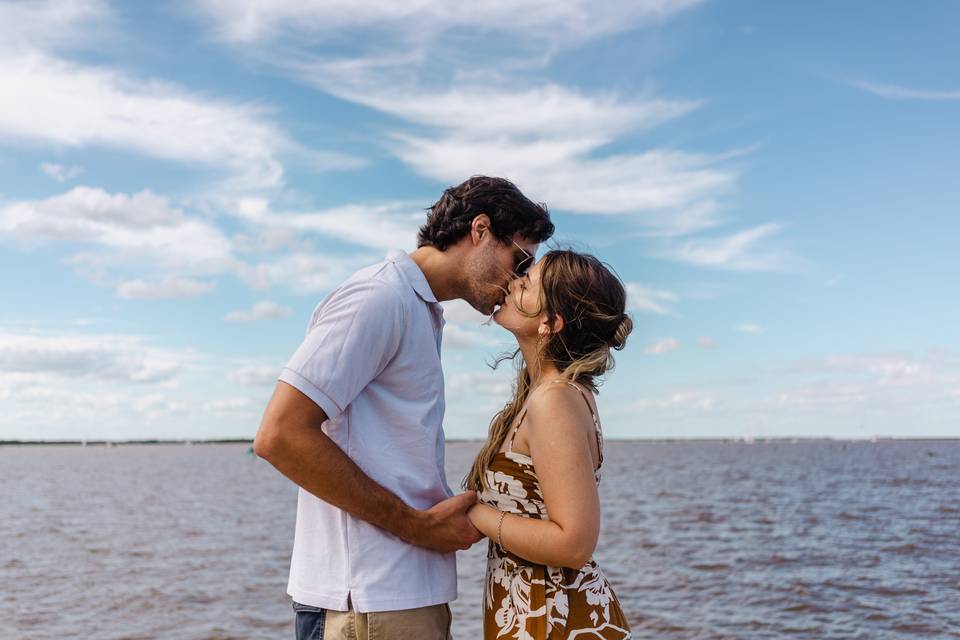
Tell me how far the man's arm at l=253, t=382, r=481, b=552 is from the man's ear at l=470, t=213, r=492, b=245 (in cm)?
94

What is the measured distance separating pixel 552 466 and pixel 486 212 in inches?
40.5

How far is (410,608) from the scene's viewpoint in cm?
277

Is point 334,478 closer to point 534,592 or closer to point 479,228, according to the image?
point 534,592

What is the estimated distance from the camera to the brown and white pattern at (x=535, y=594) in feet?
9.42

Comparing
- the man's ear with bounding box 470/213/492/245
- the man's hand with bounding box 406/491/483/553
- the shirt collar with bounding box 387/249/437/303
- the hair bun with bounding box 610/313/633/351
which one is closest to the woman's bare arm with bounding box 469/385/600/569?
the man's hand with bounding box 406/491/483/553

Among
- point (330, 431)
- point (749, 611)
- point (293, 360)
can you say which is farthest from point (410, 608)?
point (749, 611)

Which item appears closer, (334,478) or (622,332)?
(334,478)

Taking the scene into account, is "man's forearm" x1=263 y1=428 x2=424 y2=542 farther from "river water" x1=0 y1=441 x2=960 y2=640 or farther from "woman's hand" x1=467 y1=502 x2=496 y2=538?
"river water" x1=0 y1=441 x2=960 y2=640

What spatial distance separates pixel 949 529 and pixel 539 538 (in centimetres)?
2408

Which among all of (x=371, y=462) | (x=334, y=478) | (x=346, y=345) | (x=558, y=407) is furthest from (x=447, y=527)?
(x=346, y=345)

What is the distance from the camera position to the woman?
277 centimetres

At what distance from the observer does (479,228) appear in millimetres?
3213

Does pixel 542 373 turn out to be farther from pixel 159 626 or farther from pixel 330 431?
pixel 159 626

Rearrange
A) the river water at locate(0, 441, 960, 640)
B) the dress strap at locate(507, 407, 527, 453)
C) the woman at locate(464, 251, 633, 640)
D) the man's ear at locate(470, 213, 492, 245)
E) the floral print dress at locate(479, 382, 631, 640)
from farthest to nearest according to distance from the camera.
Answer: the river water at locate(0, 441, 960, 640) → the man's ear at locate(470, 213, 492, 245) → the dress strap at locate(507, 407, 527, 453) → the floral print dress at locate(479, 382, 631, 640) → the woman at locate(464, 251, 633, 640)
